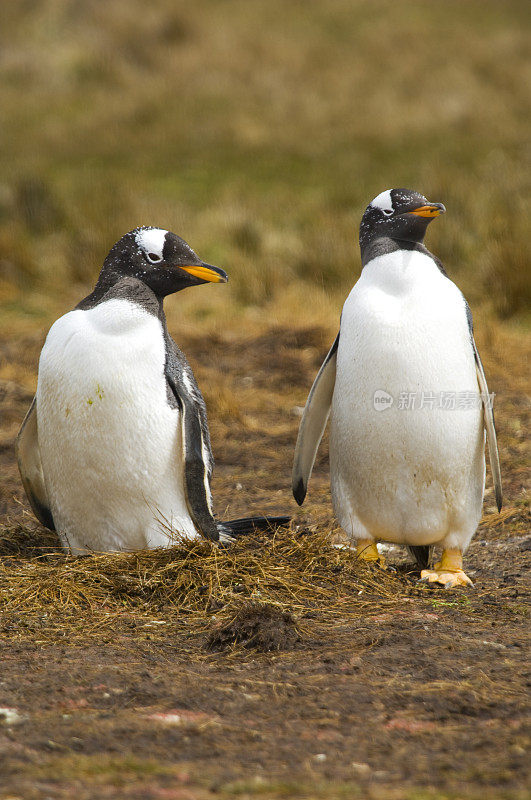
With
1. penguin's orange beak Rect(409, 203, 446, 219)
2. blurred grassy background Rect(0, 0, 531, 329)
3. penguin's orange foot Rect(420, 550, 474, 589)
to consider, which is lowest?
penguin's orange foot Rect(420, 550, 474, 589)

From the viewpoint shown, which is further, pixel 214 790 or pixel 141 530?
pixel 141 530

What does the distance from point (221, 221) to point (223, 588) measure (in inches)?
363

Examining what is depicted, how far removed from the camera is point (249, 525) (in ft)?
14.4

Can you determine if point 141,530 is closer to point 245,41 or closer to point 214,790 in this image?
point 214,790

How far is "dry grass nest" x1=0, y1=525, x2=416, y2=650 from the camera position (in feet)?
11.2

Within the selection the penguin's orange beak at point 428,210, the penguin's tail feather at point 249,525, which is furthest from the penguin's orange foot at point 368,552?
the penguin's orange beak at point 428,210

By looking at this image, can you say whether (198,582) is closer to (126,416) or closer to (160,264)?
(126,416)

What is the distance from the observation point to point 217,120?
1791 centimetres

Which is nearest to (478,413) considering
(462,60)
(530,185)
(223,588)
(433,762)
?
(223,588)

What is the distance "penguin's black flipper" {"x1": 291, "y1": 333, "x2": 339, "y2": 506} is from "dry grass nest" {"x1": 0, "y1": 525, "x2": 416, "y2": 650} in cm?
44

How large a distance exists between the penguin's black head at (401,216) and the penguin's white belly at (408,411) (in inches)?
5.4

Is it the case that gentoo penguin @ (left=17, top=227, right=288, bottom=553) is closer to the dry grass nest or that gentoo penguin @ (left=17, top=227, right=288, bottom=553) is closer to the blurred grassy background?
the dry grass nest

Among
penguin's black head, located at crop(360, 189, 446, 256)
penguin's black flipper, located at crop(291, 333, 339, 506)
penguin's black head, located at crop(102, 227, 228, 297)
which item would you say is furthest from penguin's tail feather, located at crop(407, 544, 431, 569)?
penguin's black head, located at crop(102, 227, 228, 297)

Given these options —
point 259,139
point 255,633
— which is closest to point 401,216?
point 255,633
